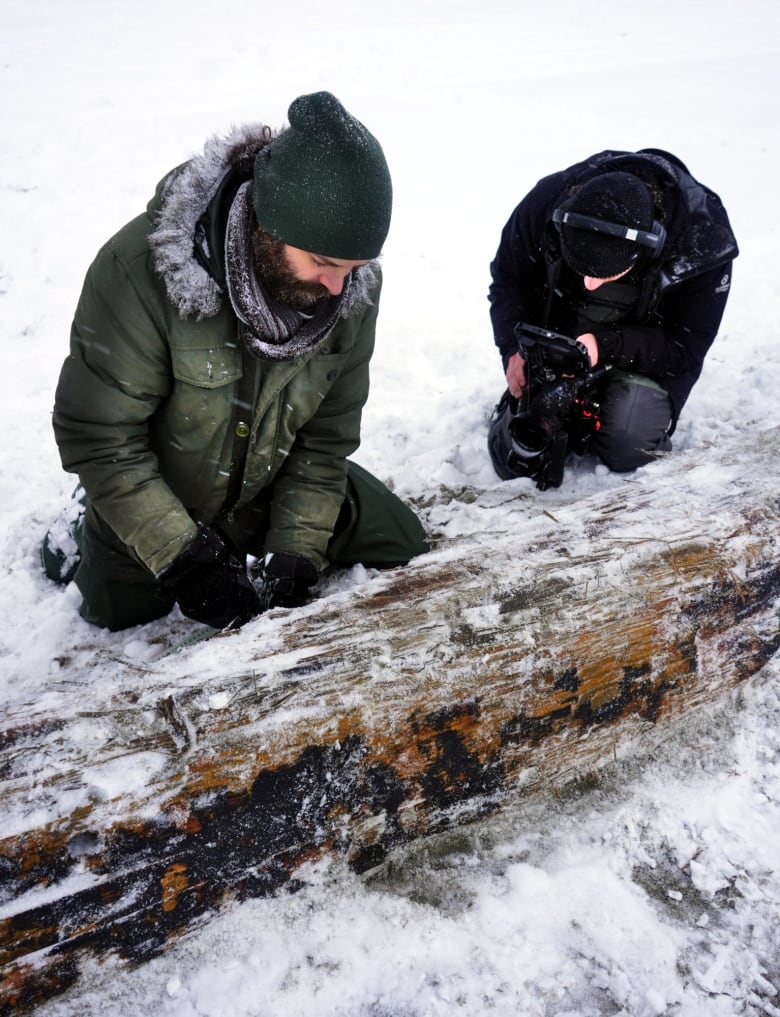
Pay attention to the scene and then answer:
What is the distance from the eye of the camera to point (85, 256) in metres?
5.10

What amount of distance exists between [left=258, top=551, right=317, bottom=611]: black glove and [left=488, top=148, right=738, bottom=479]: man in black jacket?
129 cm

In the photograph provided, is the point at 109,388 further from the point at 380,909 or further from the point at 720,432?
the point at 720,432

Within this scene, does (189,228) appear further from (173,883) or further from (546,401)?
(546,401)

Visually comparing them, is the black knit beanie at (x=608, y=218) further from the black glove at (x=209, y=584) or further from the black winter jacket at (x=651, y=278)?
the black glove at (x=209, y=584)

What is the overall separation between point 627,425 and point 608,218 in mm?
933

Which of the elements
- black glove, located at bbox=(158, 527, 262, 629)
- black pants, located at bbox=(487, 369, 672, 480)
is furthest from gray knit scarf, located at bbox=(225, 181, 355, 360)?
black pants, located at bbox=(487, 369, 672, 480)

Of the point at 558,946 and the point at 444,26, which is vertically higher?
the point at 444,26

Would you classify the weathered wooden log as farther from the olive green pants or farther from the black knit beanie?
the black knit beanie

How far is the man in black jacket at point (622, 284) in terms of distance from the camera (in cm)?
273

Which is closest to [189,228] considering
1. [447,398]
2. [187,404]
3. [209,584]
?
[187,404]

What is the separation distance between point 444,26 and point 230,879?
11580 millimetres

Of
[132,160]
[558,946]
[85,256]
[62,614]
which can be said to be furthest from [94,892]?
[132,160]

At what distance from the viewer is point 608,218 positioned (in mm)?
2689

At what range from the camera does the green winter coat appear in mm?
1903
